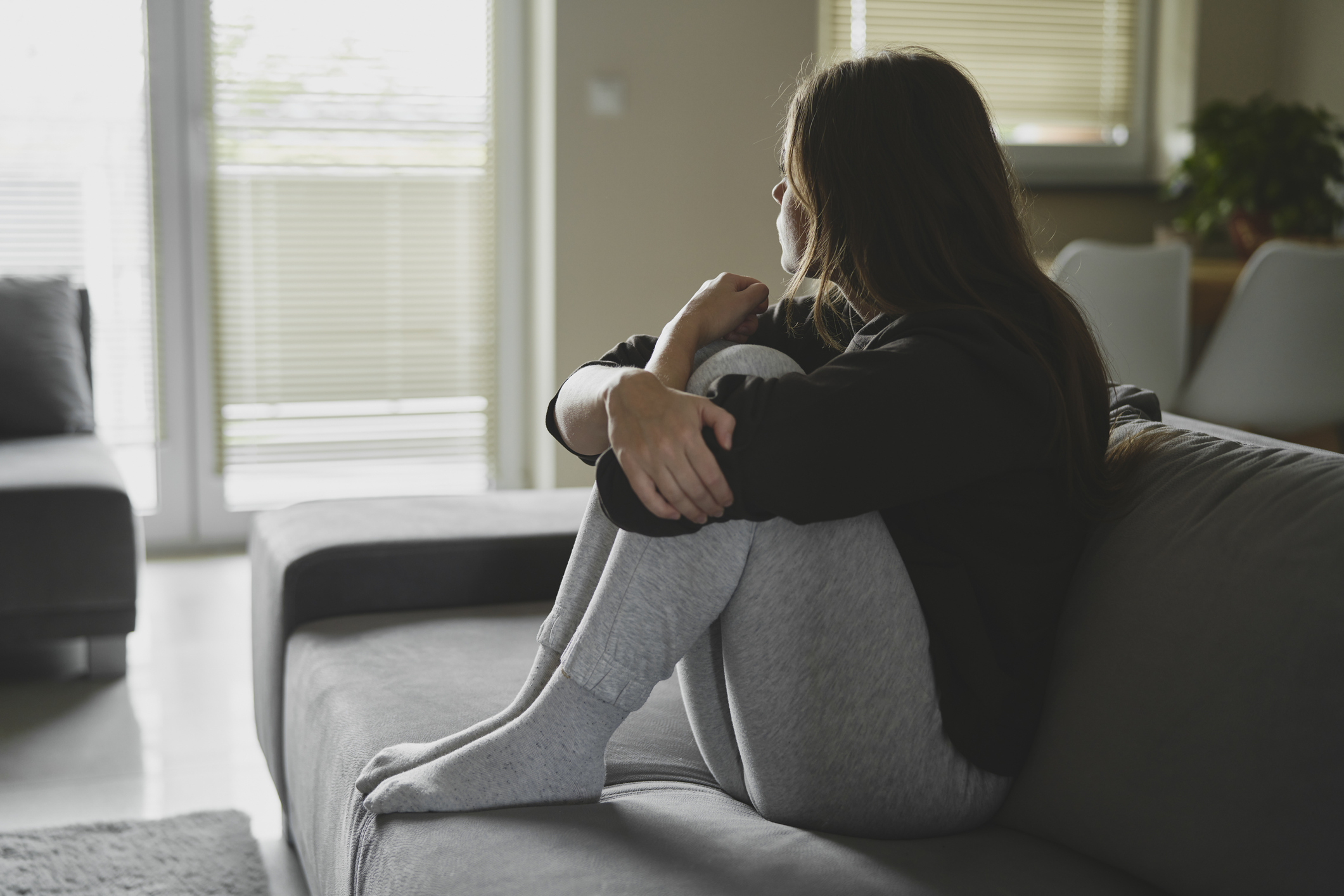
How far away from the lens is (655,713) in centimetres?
144

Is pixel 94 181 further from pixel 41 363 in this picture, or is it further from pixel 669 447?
pixel 669 447

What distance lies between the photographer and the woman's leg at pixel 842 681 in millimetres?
1040

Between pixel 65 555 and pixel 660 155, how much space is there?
2124 millimetres

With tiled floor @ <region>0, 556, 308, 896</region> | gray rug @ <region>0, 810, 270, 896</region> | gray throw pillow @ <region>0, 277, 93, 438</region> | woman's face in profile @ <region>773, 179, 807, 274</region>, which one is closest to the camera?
woman's face in profile @ <region>773, 179, 807, 274</region>

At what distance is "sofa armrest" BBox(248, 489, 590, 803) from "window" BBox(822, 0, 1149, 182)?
2.98 meters

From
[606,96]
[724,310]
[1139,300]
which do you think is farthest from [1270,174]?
[724,310]

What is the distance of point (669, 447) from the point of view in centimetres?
103

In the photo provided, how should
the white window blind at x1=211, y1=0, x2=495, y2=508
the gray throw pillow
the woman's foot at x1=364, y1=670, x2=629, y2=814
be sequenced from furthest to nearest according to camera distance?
the white window blind at x1=211, y1=0, x2=495, y2=508 → the gray throw pillow → the woman's foot at x1=364, y1=670, x2=629, y2=814

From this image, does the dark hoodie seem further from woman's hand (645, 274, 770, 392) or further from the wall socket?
the wall socket

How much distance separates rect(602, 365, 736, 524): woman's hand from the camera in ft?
3.29

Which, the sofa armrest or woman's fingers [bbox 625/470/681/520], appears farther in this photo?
the sofa armrest

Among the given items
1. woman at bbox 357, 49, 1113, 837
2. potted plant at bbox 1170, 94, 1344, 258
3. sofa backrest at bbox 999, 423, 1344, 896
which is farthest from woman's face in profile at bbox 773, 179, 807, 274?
potted plant at bbox 1170, 94, 1344, 258

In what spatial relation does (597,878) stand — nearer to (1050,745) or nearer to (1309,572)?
(1050,745)

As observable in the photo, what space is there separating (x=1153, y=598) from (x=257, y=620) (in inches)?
53.1
